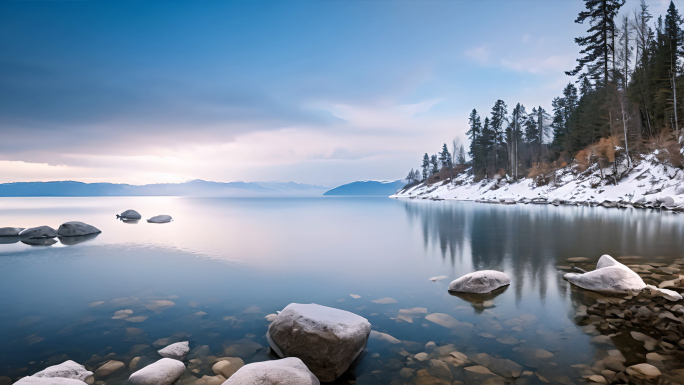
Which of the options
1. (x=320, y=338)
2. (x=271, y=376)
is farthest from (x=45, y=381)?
(x=320, y=338)

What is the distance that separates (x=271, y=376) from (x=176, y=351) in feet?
8.67

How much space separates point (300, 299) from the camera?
8.79 metres

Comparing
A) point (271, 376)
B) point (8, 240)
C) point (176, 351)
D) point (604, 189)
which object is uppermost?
point (604, 189)

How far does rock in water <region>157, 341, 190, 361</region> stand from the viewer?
551cm

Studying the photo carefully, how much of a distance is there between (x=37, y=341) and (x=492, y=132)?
279 ft

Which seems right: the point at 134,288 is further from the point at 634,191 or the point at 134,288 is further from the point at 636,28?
the point at 636,28

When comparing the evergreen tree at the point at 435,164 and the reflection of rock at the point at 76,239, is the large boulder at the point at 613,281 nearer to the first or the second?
the reflection of rock at the point at 76,239

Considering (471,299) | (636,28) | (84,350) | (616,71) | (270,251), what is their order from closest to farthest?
(84,350), (471,299), (270,251), (616,71), (636,28)

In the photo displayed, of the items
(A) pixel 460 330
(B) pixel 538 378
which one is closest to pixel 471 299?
(A) pixel 460 330

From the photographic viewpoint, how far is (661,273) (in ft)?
Answer: 32.7

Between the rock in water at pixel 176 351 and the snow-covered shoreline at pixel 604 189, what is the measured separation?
3986cm

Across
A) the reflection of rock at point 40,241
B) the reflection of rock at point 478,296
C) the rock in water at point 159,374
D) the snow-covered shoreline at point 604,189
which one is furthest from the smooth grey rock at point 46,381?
the snow-covered shoreline at point 604,189

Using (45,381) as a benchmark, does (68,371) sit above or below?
below

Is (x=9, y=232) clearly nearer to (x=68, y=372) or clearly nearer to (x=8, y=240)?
(x=8, y=240)
